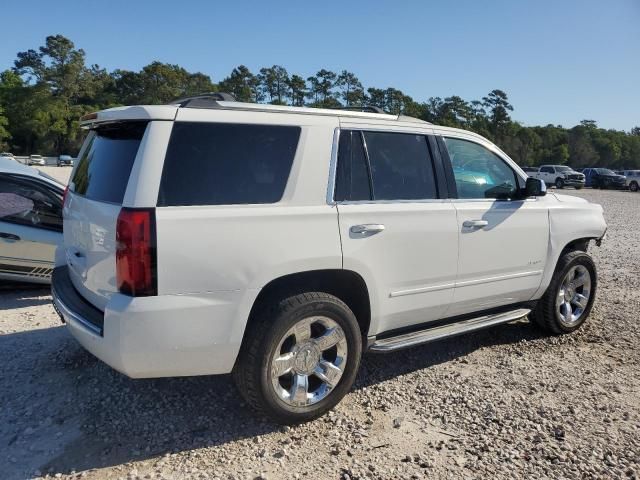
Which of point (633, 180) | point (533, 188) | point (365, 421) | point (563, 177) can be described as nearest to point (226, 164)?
point (365, 421)

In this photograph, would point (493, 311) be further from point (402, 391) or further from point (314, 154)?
point (314, 154)

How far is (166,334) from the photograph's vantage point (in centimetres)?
279

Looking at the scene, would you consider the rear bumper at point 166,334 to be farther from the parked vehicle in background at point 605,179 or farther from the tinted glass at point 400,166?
the parked vehicle in background at point 605,179

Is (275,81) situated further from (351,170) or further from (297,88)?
(351,170)

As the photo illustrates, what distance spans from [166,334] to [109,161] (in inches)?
45.7

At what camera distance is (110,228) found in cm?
285

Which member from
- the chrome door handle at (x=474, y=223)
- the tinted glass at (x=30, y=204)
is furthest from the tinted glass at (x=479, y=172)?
the tinted glass at (x=30, y=204)

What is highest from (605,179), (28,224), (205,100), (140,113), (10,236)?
(205,100)

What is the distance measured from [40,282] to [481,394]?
4958 mm

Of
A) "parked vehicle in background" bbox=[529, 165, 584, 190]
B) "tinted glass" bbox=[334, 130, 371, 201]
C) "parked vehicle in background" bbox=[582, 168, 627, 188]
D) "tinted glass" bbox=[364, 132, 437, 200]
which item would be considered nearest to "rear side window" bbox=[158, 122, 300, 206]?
"tinted glass" bbox=[334, 130, 371, 201]

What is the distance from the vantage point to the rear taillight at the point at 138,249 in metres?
2.71

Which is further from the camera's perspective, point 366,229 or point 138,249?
point 366,229

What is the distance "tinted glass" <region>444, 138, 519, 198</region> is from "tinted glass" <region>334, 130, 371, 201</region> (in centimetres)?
92

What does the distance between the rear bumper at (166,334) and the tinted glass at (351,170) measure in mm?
1017
